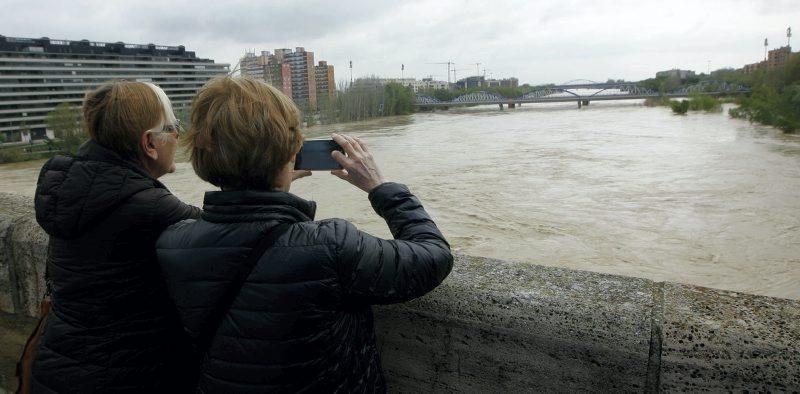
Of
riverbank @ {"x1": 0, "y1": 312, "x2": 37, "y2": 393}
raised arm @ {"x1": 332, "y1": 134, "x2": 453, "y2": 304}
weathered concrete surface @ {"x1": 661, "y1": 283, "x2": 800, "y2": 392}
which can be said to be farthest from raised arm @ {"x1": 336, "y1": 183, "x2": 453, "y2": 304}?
riverbank @ {"x1": 0, "y1": 312, "x2": 37, "y2": 393}

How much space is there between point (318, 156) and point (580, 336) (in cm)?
72

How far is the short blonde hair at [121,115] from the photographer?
1377 mm

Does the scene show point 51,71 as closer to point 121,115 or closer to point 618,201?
point 618,201

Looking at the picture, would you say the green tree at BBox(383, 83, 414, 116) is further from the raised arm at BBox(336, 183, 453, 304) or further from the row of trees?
the raised arm at BBox(336, 183, 453, 304)

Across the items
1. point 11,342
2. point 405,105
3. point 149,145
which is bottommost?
point 11,342

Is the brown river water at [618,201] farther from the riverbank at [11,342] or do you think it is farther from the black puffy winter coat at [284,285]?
the black puffy winter coat at [284,285]

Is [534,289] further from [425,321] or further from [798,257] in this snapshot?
[798,257]

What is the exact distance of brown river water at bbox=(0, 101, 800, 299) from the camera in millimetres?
12539

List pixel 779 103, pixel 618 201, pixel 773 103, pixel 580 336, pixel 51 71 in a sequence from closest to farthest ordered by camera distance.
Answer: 1. pixel 580 336
2. pixel 618 201
3. pixel 779 103
4. pixel 773 103
5. pixel 51 71

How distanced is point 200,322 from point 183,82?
71.5 m

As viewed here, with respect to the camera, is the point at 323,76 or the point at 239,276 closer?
the point at 239,276

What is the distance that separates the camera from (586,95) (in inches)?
3221

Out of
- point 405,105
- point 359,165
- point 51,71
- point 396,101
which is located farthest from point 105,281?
point 405,105

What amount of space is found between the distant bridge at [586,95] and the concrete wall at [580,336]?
75313 millimetres
